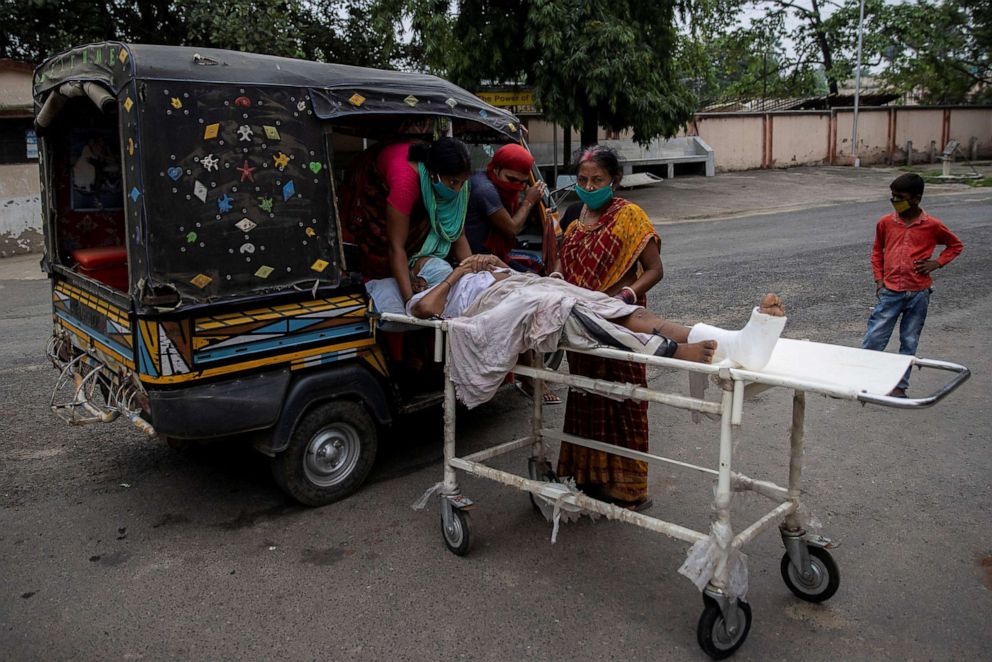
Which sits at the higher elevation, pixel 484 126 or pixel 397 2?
pixel 397 2

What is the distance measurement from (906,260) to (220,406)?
4512 millimetres

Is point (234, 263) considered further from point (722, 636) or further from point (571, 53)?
point (571, 53)

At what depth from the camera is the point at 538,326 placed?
3322 mm

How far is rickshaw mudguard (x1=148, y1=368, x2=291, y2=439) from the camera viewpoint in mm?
3613

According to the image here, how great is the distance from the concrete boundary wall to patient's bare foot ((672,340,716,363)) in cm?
2194

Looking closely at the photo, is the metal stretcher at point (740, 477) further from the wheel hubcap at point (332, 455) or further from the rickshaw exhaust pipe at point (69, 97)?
the rickshaw exhaust pipe at point (69, 97)

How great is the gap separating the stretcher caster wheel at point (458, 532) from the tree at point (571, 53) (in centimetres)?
1346

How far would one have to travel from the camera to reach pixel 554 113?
16.7 metres

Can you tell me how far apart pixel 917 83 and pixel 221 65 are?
34644 millimetres

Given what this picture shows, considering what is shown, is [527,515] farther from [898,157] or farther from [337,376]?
[898,157]

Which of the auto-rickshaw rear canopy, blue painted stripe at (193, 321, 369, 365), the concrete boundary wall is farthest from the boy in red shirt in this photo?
the concrete boundary wall

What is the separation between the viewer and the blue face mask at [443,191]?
414 cm

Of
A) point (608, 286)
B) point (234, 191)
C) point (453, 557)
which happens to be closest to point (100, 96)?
point (234, 191)

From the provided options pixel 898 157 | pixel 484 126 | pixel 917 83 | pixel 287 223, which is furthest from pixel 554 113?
pixel 917 83
